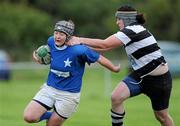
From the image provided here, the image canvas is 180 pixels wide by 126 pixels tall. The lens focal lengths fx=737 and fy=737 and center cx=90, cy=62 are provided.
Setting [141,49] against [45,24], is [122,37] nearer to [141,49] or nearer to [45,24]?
[141,49]

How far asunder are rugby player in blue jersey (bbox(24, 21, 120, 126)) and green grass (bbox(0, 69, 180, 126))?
143 inches

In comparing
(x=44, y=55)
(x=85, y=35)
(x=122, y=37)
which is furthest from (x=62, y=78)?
(x=85, y=35)

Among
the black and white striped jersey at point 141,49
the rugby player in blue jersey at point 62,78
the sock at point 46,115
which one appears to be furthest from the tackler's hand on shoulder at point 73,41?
the sock at point 46,115

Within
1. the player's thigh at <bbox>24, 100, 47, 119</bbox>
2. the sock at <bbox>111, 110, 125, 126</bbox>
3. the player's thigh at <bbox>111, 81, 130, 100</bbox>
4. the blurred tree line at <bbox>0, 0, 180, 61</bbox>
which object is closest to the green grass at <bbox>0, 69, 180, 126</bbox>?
the sock at <bbox>111, 110, 125, 126</bbox>

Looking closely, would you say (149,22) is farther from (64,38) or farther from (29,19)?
(64,38)

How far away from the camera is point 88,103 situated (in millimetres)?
22391

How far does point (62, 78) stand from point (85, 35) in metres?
49.4

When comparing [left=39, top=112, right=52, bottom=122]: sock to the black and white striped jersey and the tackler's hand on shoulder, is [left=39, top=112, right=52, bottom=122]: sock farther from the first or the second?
the black and white striped jersey

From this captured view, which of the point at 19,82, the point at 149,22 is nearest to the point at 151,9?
the point at 149,22

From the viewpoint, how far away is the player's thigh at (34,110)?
11.3 metres

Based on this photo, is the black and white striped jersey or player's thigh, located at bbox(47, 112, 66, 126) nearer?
player's thigh, located at bbox(47, 112, 66, 126)

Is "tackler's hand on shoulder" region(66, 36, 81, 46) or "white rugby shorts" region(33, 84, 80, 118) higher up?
"tackler's hand on shoulder" region(66, 36, 81, 46)

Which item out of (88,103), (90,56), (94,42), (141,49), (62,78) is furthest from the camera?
(88,103)

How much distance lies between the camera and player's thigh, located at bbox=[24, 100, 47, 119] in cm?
1125
